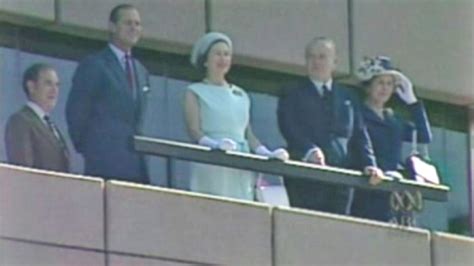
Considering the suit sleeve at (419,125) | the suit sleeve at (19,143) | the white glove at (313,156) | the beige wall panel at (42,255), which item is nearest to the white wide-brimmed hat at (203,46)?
the white glove at (313,156)

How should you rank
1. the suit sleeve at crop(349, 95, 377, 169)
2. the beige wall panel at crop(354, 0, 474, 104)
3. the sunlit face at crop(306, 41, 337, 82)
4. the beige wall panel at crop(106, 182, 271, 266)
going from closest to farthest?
the beige wall panel at crop(106, 182, 271, 266) < the sunlit face at crop(306, 41, 337, 82) < the suit sleeve at crop(349, 95, 377, 169) < the beige wall panel at crop(354, 0, 474, 104)

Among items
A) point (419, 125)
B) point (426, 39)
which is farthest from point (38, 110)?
point (426, 39)

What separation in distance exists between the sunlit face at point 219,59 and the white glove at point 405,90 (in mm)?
1404

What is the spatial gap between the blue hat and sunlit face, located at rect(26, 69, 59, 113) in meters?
2.14

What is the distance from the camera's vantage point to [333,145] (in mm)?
14086

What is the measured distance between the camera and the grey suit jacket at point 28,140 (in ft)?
43.3

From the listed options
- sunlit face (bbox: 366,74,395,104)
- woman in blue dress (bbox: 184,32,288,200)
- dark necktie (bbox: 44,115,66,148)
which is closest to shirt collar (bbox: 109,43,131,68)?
woman in blue dress (bbox: 184,32,288,200)

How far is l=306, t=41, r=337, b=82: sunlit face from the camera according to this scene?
1403cm

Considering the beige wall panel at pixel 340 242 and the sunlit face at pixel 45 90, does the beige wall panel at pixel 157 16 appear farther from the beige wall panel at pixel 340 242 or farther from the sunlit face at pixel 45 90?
the beige wall panel at pixel 340 242

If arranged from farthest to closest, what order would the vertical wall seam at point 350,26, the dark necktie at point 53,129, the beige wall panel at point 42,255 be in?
1. the vertical wall seam at point 350,26
2. the dark necktie at point 53,129
3. the beige wall panel at point 42,255

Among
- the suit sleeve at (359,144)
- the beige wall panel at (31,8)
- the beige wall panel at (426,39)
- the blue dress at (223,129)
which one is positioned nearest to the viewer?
the blue dress at (223,129)

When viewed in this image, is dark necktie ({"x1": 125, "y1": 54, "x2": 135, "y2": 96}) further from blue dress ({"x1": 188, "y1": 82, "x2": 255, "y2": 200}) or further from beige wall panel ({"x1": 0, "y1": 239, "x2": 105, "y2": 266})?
beige wall panel ({"x1": 0, "y1": 239, "x2": 105, "y2": 266})

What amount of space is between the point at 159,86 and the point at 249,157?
0.72 meters

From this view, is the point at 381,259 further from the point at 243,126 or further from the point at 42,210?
the point at 42,210
